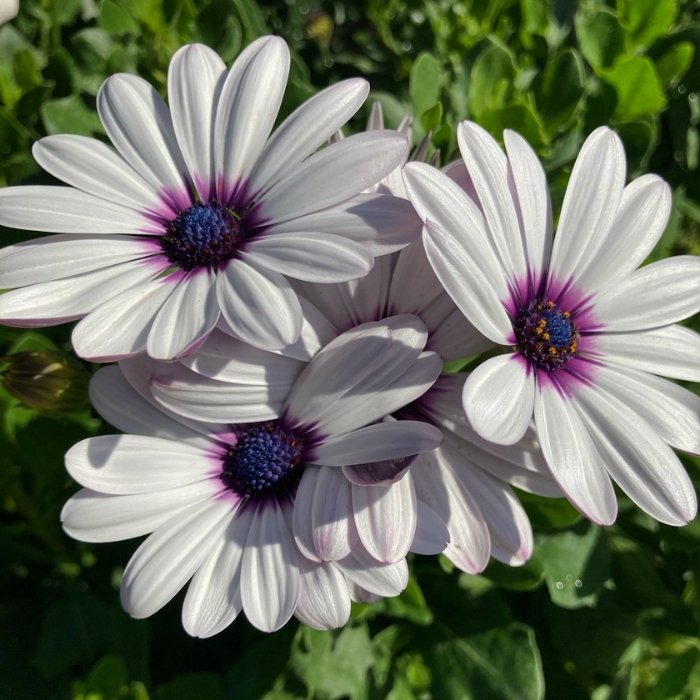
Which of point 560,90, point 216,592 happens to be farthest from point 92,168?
point 560,90

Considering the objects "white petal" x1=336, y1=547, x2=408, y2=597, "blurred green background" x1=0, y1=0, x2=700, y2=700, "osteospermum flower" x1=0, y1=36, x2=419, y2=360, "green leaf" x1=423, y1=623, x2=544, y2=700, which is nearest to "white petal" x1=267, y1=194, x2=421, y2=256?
"osteospermum flower" x1=0, y1=36, x2=419, y2=360

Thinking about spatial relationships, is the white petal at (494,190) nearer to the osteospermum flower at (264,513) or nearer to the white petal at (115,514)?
the osteospermum flower at (264,513)

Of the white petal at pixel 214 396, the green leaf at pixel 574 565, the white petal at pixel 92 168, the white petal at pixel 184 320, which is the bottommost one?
the green leaf at pixel 574 565

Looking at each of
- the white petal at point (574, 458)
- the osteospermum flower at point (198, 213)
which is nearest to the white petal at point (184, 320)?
the osteospermum flower at point (198, 213)

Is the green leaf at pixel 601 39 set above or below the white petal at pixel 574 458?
above

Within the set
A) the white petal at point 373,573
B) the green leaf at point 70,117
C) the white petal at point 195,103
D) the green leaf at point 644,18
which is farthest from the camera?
the green leaf at point 644,18

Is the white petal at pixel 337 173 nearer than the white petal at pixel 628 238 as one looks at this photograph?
Yes

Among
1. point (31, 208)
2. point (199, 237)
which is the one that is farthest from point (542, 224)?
point (31, 208)

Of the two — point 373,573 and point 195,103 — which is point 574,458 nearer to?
point 373,573

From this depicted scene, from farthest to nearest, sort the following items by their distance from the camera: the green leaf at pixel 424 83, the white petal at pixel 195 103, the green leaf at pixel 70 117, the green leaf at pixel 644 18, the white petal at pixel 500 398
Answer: the green leaf at pixel 644 18 < the green leaf at pixel 424 83 < the green leaf at pixel 70 117 < the white petal at pixel 195 103 < the white petal at pixel 500 398
